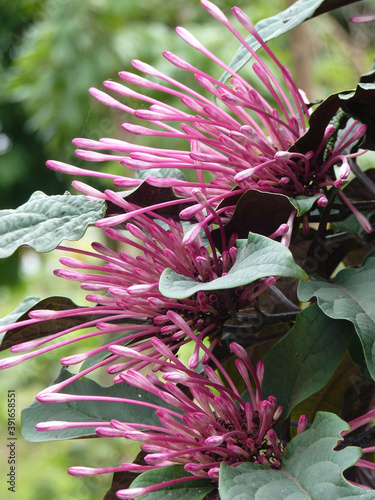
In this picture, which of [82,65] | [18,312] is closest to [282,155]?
[18,312]

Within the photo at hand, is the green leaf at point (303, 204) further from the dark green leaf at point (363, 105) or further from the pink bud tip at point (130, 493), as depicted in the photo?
the pink bud tip at point (130, 493)

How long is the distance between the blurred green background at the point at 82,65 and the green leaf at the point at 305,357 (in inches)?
88.9

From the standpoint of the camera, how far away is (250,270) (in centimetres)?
30

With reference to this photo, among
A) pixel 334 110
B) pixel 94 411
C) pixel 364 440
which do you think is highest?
pixel 334 110

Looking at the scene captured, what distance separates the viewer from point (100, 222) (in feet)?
1.17

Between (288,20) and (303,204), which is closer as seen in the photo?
(303,204)

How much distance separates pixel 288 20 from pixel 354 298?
244mm

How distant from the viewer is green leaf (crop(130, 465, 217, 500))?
0.35 meters

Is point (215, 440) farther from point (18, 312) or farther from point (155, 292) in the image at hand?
point (18, 312)

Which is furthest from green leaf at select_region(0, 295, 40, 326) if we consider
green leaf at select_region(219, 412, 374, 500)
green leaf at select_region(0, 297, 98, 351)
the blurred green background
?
the blurred green background

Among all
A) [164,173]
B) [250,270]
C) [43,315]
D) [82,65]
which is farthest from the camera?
[82,65]

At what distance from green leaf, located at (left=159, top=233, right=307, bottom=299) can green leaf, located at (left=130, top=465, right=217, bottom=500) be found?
0.12 m

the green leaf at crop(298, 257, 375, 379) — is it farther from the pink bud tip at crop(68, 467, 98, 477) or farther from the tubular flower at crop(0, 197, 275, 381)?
the pink bud tip at crop(68, 467, 98, 477)

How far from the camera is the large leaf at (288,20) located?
46cm
